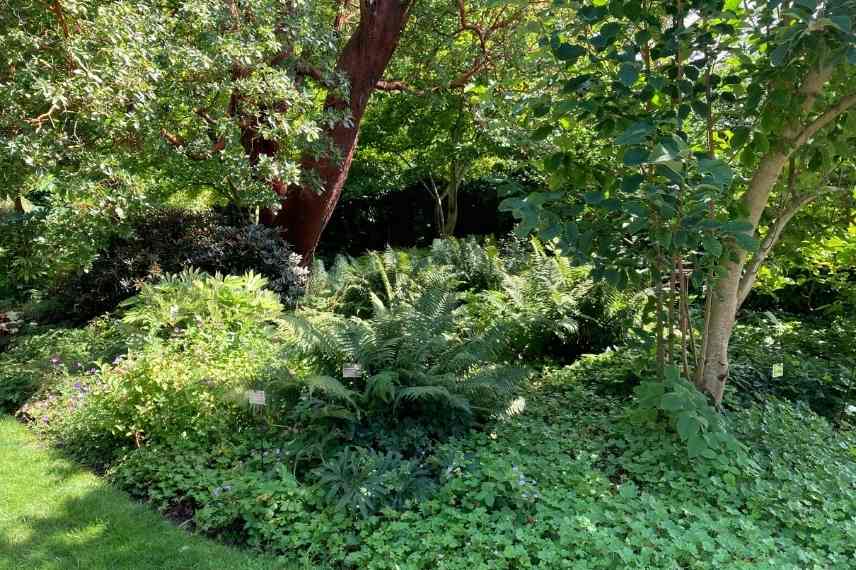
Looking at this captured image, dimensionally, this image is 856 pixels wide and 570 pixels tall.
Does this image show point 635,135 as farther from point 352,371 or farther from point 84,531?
point 84,531

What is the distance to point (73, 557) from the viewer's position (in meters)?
2.89

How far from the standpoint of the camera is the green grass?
2.86 m

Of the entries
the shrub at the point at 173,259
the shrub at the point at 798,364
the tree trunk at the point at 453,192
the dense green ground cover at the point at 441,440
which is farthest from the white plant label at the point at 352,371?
the tree trunk at the point at 453,192

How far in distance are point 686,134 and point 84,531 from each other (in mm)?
4080

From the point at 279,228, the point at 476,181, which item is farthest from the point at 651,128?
the point at 476,181

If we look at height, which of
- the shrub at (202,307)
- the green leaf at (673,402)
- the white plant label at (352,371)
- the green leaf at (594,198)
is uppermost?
the green leaf at (594,198)

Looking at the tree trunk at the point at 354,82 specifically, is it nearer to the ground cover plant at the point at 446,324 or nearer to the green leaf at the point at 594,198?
the ground cover plant at the point at 446,324

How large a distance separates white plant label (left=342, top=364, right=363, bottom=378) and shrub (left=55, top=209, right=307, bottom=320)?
10.3 ft

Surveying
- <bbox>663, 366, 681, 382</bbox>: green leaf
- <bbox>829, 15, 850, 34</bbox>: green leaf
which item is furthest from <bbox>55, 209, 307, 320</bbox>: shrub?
<bbox>829, 15, 850, 34</bbox>: green leaf

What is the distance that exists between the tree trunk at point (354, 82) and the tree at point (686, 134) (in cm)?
398

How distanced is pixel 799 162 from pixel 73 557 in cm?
514

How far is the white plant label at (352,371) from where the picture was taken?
3771 mm

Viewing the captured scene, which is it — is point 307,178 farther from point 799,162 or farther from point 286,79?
point 799,162

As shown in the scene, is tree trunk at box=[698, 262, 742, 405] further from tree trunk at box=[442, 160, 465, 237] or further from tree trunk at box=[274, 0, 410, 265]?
tree trunk at box=[442, 160, 465, 237]
